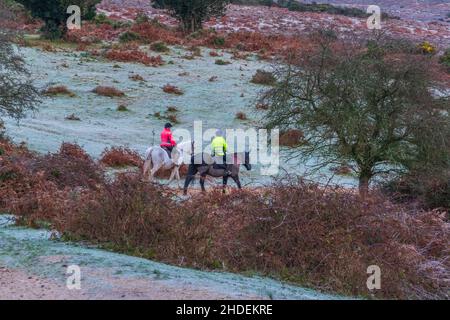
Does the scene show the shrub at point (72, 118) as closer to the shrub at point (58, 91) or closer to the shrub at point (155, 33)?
the shrub at point (58, 91)

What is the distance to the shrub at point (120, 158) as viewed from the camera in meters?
23.6

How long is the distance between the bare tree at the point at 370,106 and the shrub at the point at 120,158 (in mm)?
6859

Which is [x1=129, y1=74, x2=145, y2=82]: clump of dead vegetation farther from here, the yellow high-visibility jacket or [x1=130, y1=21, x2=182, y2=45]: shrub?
the yellow high-visibility jacket

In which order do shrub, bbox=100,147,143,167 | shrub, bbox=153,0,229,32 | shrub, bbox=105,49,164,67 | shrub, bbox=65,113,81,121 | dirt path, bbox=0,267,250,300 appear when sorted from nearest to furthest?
dirt path, bbox=0,267,250,300 → shrub, bbox=100,147,143,167 → shrub, bbox=65,113,81,121 → shrub, bbox=105,49,164,67 → shrub, bbox=153,0,229,32

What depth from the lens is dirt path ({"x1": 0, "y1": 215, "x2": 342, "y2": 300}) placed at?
7621 mm

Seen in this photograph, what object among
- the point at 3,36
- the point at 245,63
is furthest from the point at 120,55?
the point at 3,36

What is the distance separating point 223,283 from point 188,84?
31.1m

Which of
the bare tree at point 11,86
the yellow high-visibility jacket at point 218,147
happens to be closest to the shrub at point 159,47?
the bare tree at point 11,86

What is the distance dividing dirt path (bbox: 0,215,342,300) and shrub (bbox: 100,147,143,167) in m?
13.4

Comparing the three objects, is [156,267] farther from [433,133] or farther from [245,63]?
[245,63]

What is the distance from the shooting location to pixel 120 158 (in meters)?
23.9

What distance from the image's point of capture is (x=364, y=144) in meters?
18.0

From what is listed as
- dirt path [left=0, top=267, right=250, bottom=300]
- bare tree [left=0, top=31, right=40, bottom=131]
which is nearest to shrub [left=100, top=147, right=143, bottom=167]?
bare tree [left=0, top=31, right=40, bottom=131]

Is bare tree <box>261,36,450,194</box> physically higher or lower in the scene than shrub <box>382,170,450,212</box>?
higher
